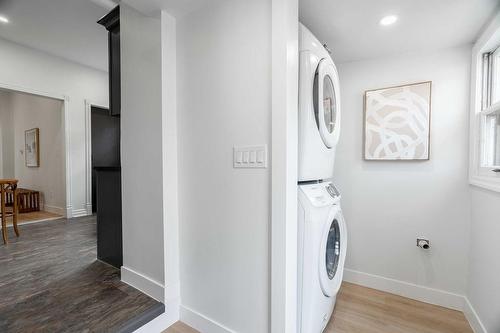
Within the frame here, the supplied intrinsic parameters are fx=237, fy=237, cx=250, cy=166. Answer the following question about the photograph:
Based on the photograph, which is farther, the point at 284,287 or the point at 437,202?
the point at 437,202

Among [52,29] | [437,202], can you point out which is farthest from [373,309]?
[52,29]

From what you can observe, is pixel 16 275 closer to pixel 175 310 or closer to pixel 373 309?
pixel 175 310

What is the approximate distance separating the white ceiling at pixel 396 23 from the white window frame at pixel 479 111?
114 millimetres

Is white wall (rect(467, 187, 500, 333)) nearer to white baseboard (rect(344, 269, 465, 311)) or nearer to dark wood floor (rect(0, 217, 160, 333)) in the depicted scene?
white baseboard (rect(344, 269, 465, 311))

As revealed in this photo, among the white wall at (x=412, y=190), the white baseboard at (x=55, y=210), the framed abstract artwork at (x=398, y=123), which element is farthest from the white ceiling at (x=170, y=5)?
the white baseboard at (x=55, y=210)

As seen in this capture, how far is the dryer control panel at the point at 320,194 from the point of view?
1333 millimetres

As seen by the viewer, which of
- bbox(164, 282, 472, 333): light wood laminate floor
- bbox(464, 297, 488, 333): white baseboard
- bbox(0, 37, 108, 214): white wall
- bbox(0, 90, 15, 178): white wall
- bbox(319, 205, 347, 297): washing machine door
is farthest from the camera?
bbox(0, 90, 15, 178): white wall

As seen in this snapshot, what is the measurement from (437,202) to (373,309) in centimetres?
99

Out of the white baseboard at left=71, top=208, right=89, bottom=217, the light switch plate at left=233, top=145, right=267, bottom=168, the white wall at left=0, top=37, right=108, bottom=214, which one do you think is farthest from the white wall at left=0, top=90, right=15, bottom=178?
the light switch plate at left=233, top=145, right=267, bottom=168

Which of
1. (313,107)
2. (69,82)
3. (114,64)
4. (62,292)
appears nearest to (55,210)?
(69,82)

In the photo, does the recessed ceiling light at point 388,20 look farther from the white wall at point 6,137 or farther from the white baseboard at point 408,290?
the white wall at point 6,137

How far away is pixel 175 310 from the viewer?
5.29ft

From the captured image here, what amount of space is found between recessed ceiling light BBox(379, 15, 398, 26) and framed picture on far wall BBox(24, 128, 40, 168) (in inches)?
221

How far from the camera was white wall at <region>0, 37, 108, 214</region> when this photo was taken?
3281mm
